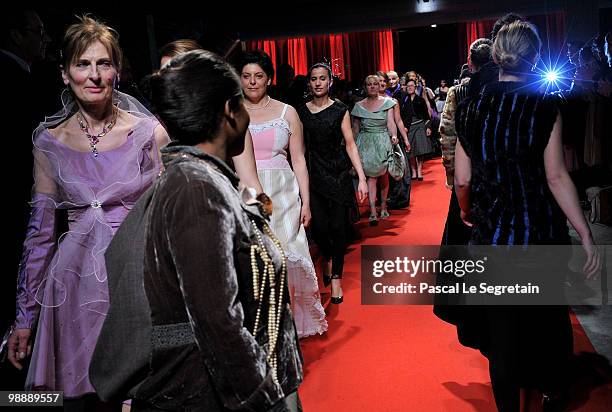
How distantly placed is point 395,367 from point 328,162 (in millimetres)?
1835

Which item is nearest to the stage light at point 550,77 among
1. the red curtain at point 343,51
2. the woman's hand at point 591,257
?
the woman's hand at point 591,257

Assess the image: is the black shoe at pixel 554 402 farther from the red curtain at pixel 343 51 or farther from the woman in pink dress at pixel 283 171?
the red curtain at pixel 343 51

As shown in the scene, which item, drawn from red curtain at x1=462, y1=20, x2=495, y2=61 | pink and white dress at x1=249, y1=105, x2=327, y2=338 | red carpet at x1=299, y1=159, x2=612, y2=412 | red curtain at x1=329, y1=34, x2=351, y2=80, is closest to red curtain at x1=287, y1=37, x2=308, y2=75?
red curtain at x1=329, y1=34, x2=351, y2=80

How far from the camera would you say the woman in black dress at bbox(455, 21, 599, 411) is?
2.24m

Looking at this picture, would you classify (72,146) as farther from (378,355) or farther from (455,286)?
(378,355)

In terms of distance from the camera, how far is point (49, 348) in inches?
83.2

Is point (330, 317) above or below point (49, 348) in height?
below

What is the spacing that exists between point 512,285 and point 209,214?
1.53 metres

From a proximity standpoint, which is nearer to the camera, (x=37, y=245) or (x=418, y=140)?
(x=37, y=245)

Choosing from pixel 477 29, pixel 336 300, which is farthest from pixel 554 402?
pixel 477 29

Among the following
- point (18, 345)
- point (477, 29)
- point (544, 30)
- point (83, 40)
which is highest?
point (477, 29)

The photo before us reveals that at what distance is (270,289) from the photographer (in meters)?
1.36

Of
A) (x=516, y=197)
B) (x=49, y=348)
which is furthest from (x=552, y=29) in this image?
(x=49, y=348)

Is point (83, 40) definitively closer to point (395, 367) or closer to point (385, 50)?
point (395, 367)
